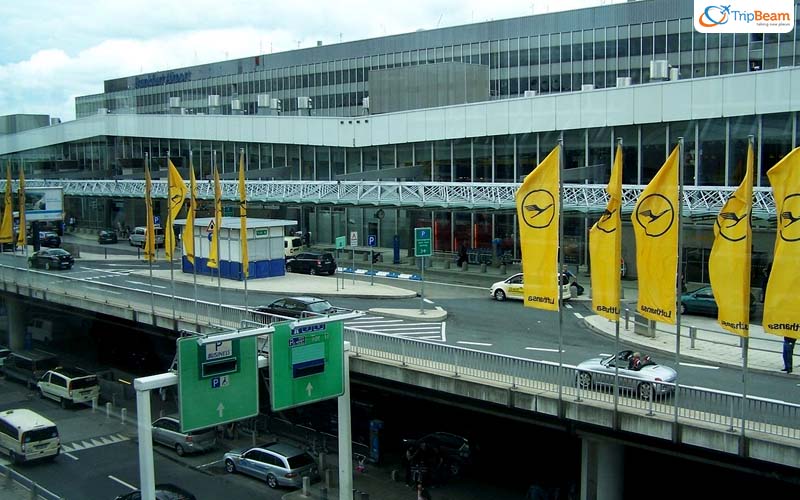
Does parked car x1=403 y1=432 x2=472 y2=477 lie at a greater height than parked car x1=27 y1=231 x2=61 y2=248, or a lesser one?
lesser

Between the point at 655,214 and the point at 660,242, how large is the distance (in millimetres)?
665

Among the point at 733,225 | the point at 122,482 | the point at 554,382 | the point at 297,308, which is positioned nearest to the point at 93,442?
the point at 122,482

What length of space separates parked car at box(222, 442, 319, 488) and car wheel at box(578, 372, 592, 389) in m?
10.1

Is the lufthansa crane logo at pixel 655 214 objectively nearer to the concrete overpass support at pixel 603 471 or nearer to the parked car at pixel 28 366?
the concrete overpass support at pixel 603 471

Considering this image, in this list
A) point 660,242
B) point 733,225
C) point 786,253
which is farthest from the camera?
point 660,242

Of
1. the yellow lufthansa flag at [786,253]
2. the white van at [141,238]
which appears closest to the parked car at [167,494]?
the yellow lufthansa flag at [786,253]

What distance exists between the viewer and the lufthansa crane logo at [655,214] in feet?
62.6

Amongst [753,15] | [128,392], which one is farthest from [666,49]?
[128,392]

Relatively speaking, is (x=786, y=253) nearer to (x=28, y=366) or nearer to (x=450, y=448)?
(x=450, y=448)

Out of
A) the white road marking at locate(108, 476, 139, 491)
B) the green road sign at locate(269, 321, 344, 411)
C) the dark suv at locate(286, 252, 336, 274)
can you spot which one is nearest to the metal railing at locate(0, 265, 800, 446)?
the green road sign at locate(269, 321, 344, 411)

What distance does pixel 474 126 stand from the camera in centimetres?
5150

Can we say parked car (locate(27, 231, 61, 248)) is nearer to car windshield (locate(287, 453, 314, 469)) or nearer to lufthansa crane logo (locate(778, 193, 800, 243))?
car windshield (locate(287, 453, 314, 469))

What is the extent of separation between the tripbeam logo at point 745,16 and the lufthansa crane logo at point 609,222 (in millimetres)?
46139

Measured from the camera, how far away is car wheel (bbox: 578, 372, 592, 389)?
20516mm
